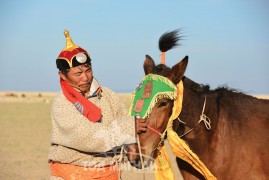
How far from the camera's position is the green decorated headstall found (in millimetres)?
3906

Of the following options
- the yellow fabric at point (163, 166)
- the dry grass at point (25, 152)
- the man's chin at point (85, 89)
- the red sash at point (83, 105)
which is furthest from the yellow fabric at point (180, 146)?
the dry grass at point (25, 152)

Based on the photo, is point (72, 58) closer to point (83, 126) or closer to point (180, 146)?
point (83, 126)

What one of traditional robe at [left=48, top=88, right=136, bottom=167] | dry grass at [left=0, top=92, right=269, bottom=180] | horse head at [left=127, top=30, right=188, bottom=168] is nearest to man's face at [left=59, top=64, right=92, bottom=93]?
traditional robe at [left=48, top=88, right=136, bottom=167]

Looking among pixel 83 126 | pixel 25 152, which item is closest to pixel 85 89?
pixel 83 126

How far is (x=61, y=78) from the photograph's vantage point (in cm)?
427

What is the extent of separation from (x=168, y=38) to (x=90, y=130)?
136 cm

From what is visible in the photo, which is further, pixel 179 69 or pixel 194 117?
pixel 194 117

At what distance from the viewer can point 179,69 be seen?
13.6 ft

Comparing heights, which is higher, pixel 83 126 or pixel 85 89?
pixel 85 89

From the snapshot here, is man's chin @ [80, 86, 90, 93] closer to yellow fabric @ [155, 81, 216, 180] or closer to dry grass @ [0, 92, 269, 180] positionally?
yellow fabric @ [155, 81, 216, 180]

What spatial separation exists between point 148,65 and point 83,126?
952mm

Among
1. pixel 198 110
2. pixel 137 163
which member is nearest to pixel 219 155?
pixel 198 110

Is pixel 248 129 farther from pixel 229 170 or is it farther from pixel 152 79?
pixel 152 79

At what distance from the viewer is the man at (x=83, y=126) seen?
3861 mm
